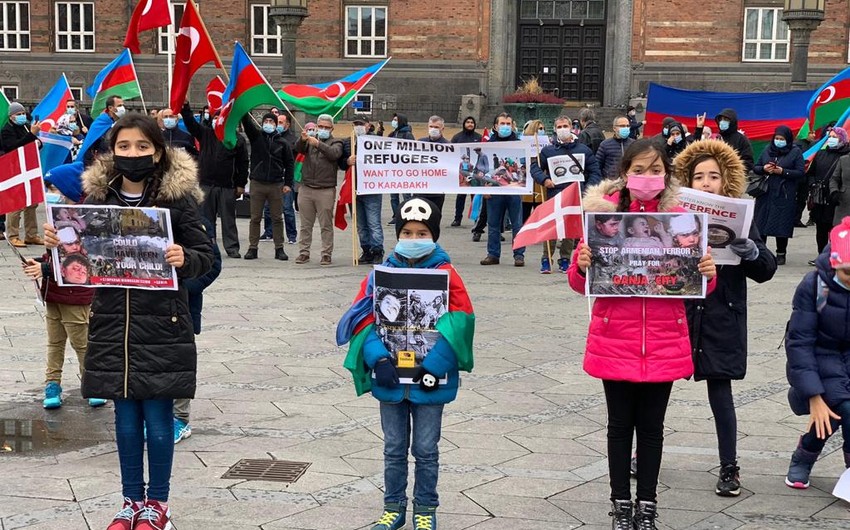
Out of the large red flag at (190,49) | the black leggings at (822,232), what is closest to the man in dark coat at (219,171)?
the large red flag at (190,49)

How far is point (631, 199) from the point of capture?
16.7ft

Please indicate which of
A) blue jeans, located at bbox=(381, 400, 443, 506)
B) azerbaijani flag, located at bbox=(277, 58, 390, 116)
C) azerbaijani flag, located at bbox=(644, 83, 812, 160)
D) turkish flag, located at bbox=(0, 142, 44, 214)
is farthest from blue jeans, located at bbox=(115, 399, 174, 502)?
azerbaijani flag, located at bbox=(644, 83, 812, 160)

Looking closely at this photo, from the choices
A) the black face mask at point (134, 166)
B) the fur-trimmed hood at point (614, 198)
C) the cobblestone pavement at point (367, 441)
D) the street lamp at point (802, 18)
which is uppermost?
the street lamp at point (802, 18)

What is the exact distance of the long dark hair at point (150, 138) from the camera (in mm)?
4887

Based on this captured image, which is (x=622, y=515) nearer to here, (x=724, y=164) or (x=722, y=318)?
(x=722, y=318)

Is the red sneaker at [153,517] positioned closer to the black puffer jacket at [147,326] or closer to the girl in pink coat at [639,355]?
the black puffer jacket at [147,326]

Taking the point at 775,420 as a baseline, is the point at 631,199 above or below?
above

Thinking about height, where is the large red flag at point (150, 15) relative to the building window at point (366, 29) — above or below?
below

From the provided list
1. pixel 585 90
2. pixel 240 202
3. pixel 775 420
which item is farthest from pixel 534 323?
pixel 585 90

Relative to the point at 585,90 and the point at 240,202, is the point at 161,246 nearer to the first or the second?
the point at 240,202

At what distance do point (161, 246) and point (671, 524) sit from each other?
105 inches

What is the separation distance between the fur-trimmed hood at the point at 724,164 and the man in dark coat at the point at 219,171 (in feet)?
29.9

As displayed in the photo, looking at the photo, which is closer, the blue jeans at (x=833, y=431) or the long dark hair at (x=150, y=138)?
A: the long dark hair at (x=150, y=138)

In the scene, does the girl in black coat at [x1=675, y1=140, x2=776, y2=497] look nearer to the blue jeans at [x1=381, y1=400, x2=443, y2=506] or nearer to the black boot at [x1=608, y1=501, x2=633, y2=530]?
the black boot at [x1=608, y1=501, x2=633, y2=530]
